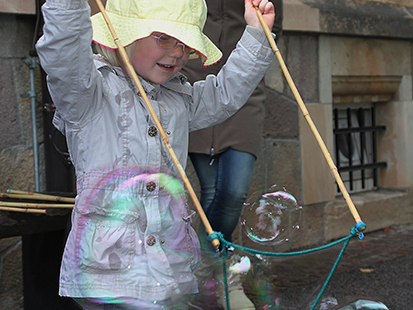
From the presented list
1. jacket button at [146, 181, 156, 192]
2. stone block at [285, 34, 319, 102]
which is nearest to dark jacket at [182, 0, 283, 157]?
jacket button at [146, 181, 156, 192]

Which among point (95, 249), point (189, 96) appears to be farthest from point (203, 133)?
point (95, 249)

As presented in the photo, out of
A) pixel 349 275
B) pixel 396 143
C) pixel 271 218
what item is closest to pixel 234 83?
pixel 271 218

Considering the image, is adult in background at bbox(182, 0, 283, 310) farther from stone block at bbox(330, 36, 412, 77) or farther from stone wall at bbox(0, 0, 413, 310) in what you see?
stone block at bbox(330, 36, 412, 77)

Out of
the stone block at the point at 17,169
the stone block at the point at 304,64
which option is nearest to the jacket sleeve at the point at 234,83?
the stone block at the point at 17,169

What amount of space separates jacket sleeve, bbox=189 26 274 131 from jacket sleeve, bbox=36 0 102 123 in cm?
49

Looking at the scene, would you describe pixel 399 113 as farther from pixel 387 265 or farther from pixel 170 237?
pixel 170 237

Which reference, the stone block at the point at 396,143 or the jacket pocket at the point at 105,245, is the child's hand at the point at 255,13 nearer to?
the jacket pocket at the point at 105,245

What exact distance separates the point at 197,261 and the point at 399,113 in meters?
4.07

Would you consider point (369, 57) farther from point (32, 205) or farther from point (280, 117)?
Answer: point (32, 205)

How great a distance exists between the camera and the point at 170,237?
1750mm

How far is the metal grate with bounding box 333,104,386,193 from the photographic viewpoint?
5.23 metres

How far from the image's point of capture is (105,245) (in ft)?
5.42

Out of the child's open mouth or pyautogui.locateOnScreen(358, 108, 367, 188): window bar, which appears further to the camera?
pyautogui.locateOnScreen(358, 108, 367, 188): window bar

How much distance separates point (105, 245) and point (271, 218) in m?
0.87
